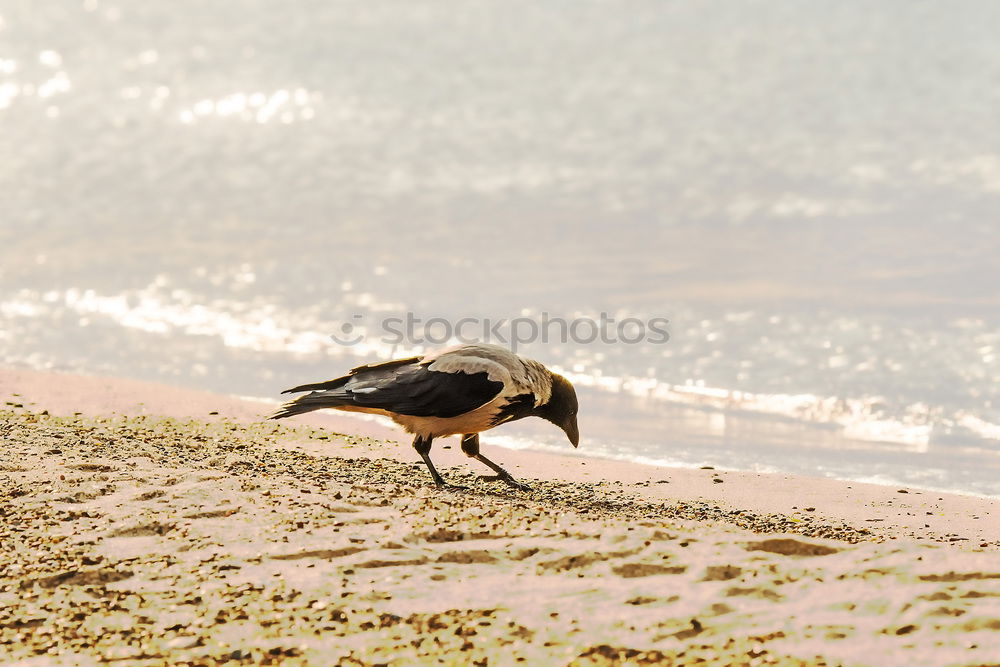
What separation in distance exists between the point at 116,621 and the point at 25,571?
2.29 feet

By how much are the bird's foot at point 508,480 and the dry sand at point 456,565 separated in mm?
51


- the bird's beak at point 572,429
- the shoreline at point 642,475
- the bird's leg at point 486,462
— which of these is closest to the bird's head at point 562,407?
the bird's beak at point 572,429

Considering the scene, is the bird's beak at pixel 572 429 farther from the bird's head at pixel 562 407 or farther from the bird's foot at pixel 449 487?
the bird's foot at pixel 449 487

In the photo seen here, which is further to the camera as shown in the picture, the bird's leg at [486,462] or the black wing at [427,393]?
the bird's leg at [486,462]

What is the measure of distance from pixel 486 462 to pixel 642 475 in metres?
1.00

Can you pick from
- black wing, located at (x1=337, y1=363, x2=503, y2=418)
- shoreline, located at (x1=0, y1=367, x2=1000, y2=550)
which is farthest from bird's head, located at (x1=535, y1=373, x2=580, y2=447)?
black wing, located at (x1=337, y1=363, x2=503, y2=418)

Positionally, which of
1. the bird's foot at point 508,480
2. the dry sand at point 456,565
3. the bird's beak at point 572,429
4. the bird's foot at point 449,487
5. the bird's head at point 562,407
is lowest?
the dry sand at point 456,565

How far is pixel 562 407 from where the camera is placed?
734cm

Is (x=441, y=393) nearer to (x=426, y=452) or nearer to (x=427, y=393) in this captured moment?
(x=427, y=393)

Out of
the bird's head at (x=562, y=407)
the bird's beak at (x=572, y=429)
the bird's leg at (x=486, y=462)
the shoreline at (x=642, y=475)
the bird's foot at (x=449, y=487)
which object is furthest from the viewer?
the bird's beak at (x=572, y=429)

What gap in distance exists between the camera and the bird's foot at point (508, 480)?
6.74 metres

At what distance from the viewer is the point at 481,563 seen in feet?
15.7

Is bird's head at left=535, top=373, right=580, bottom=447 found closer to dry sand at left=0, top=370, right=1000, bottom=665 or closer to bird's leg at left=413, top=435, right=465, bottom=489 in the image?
dry sand at left=0, top=370, right=1000, bottom=665

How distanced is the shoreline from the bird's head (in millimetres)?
265
